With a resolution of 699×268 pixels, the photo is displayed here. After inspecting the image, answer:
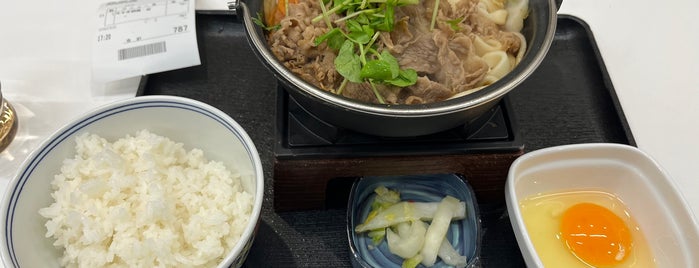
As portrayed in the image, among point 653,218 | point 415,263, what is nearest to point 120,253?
point 415,263

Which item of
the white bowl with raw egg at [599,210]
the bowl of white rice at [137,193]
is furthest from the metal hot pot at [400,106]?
the white bowl with raw egg at [599,210]

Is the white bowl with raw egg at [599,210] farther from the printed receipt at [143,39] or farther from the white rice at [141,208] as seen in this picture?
the printed receipt at [143,39]

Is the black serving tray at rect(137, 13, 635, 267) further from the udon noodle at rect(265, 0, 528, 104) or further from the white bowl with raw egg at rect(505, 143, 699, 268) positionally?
the udon noodle at rect(265, 0, 528, 104)

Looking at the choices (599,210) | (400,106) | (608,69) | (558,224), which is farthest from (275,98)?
(608,69)

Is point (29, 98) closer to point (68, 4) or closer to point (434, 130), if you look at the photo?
point (68, 4)

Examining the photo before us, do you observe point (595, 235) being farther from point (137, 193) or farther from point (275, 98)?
point (137, 193)

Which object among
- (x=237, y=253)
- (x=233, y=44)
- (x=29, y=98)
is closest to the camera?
(x=237, y=253)
